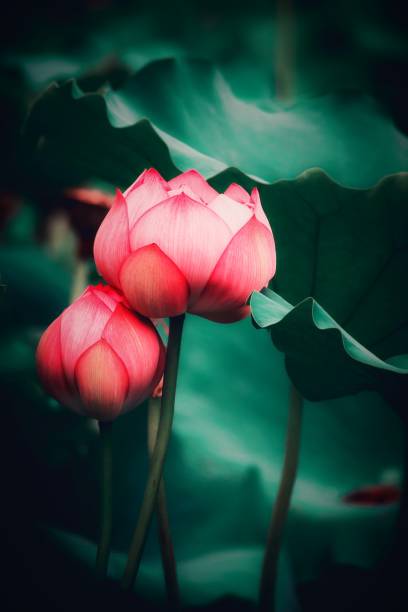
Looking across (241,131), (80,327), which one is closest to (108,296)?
(80,327)

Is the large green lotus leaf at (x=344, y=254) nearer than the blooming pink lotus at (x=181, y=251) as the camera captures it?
No

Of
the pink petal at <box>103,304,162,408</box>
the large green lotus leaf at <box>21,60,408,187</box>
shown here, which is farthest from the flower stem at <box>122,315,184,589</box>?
the large green lotus leaf at <box>21,60,408,187</box>

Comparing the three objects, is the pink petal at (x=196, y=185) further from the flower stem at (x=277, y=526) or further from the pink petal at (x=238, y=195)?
the flower stem at (x=277, y=526)

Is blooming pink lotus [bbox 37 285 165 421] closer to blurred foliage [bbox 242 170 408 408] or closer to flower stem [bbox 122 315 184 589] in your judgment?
flower stem [bbox 122 315 184 589]

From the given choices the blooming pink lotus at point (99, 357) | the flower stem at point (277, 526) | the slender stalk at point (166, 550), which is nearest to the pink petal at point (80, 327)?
the blooming pink lotus at point (99, 357)

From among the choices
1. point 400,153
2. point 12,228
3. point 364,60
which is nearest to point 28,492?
point 400,153

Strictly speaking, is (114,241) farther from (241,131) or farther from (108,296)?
(241,131)

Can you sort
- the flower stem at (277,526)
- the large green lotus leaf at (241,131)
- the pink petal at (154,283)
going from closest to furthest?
the pink petal at (154,283)
the flower stem at (277,526)
the large green lotus leaf at (241,131)
